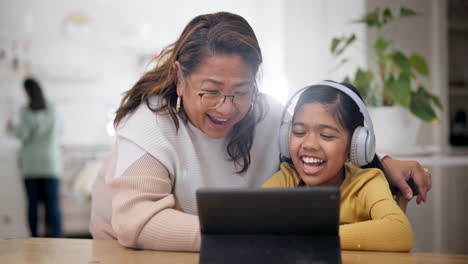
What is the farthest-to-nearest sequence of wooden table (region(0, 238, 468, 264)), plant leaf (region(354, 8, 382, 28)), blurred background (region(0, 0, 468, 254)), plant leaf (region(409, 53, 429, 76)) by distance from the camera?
blurred background (region(0, 0, 468, 254)), plant leaf (region(409, 53, 429, 76)), plant leaf (region(354, 8, 382, 28)), wooden table (region(0, 238, 468, 264))

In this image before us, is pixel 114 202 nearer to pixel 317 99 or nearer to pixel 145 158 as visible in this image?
pixel 145 158

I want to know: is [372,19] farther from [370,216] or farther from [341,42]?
[370,216]

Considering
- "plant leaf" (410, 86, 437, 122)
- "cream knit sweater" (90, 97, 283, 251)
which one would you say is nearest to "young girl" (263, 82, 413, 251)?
"cream knit sweater" (90, 97, 283, 251)

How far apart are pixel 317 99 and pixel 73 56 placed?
12.7ft

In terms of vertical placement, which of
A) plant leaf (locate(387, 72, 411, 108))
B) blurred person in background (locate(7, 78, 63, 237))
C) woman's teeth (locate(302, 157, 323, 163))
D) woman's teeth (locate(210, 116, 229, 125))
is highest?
plant leaf (locate(387, 72, 411, 108))

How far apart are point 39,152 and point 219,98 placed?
277 cm

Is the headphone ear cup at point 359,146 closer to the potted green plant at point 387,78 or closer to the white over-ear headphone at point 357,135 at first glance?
the white over-ear headphone at point 357,135

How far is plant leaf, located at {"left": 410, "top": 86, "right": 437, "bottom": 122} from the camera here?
4.36 feet

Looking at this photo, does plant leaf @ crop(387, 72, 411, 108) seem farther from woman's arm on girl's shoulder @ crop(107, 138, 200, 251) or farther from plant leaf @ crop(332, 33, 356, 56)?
woman's arm on girl's shoulder @ crop(107, 138, 200, 251)

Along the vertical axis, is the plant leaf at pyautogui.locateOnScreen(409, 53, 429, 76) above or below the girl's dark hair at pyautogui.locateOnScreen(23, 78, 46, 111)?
above

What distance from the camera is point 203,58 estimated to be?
85cm

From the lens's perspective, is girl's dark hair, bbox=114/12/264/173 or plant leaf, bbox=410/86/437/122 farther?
plant leaf, bbox=410/86/437/122

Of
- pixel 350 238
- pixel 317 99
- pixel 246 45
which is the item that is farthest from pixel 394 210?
pixel 246 45

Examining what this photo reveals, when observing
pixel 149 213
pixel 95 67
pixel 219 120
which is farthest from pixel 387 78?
pixel 95 67
